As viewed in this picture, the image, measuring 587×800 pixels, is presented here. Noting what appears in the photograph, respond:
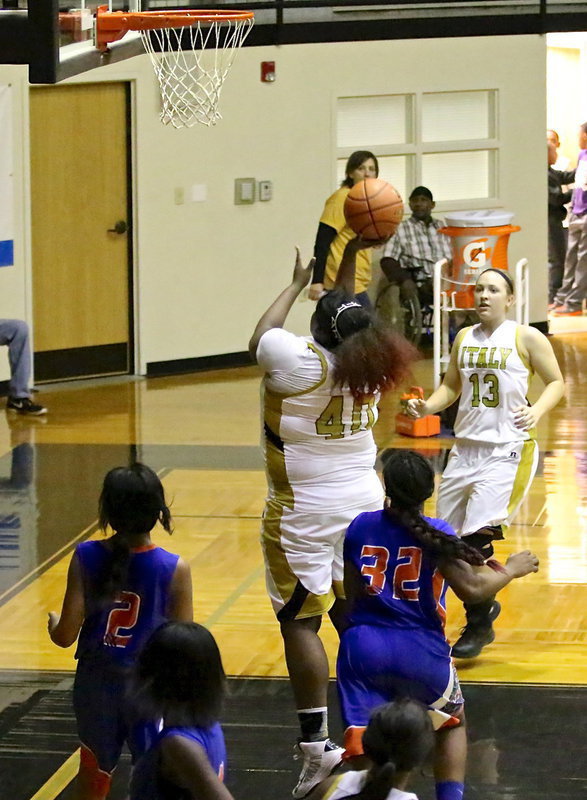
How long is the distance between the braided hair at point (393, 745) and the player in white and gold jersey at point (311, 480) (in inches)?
68.3

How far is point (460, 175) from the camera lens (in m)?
14.2

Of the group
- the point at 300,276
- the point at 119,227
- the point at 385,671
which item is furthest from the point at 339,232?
the point at 385,671

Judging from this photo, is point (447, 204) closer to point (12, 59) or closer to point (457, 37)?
point (457, 37)

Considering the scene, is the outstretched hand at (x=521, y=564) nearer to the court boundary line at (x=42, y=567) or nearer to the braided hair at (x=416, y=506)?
the braided hair at (x=416, y=506)

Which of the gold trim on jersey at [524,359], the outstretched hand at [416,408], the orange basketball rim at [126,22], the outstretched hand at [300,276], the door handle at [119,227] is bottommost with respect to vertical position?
the outstretched hand at [416,408]

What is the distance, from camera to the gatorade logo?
11.2 meters

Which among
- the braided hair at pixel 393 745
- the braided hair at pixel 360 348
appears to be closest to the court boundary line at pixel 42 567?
the braided hair at pixel 360 348

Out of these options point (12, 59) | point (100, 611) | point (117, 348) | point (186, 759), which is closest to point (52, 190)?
point (117, 348)

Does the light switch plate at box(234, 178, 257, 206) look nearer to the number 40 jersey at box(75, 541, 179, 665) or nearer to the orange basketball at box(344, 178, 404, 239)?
the orange basketball at box(344, 178, 404, 239)

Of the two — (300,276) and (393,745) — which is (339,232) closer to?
(300,276)

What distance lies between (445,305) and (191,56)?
3.14 m

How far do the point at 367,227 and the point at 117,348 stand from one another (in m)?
5.70

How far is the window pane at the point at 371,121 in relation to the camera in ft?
44.3

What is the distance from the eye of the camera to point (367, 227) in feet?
23.6
